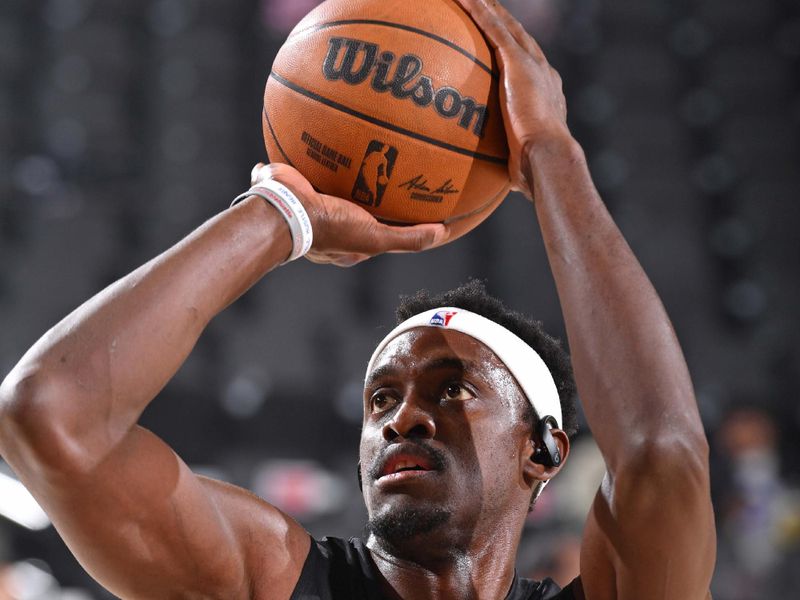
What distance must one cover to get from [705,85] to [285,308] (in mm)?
4259

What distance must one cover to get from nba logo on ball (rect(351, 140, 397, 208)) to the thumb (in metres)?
0.07

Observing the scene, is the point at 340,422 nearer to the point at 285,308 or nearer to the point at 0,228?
the point at 285,308

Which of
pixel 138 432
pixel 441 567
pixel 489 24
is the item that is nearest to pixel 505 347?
pixel 441 567

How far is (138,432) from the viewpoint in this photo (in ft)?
6.65

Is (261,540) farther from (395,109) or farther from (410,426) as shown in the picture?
(395,109)

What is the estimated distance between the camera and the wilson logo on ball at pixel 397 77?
7.61ft

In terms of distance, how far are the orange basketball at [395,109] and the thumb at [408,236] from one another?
2 cm

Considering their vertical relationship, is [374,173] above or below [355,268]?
above

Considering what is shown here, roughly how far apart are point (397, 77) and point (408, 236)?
1.14 ft

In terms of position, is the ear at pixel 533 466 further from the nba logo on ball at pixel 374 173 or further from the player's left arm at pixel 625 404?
the nba logo on ball at pixel 374 173

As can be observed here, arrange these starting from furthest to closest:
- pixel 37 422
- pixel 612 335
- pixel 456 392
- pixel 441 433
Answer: pixel 456 392 → pixel 441 433 → pixel 612 335 → pixel 37 422

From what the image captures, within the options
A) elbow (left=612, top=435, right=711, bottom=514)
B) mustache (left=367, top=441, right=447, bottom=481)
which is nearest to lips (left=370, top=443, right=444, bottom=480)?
mustache (left=367, top=441, right=447, bottom=481)

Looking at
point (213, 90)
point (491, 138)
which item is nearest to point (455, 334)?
point (491, 138)

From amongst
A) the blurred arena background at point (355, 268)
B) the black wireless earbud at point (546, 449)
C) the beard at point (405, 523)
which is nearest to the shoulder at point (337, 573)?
the beard at point (405, 523)
